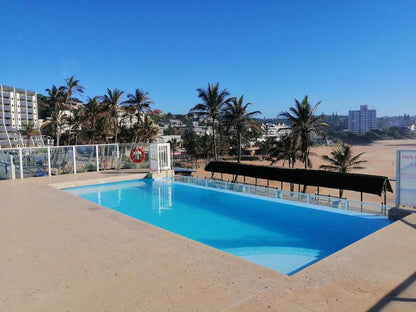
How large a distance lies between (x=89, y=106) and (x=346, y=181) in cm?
2986

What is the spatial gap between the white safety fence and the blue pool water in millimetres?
3641

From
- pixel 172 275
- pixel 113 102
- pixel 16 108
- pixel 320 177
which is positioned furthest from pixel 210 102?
pixel 16 108

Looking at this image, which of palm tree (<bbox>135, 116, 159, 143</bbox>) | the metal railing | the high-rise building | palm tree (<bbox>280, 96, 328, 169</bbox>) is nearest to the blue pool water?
the metal railing

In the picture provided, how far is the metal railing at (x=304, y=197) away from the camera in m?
9.49

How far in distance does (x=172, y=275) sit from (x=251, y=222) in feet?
20.0

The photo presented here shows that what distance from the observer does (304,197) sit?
11.6 meters

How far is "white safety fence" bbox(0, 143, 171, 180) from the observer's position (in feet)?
55.1

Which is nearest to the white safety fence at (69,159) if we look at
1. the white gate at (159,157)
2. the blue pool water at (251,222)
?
the white gate at (159,157)

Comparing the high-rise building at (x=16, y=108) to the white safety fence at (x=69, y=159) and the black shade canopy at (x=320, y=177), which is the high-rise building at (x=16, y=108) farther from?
the black shade canopy at (x=320, y=177)

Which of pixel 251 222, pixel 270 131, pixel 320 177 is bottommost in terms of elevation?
pixel 251 222

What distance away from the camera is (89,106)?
34.9 meters

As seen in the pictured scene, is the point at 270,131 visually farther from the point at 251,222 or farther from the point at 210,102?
the point at 251,222

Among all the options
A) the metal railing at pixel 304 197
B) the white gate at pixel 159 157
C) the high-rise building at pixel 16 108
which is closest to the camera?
the metal railing at pixel 304 197

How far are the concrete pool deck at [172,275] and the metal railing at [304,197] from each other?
220 cm
